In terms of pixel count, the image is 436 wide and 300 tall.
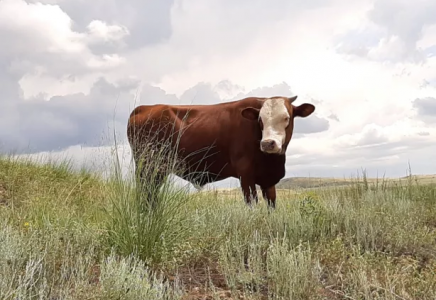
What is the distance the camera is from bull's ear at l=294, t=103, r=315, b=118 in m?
7.23

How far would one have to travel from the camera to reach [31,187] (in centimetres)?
1039

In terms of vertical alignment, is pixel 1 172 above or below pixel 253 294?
above

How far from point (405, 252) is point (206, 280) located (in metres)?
2.39

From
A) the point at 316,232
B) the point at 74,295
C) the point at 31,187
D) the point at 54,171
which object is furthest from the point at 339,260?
the point at 54,171

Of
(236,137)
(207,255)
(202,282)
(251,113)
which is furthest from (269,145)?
(202,282)

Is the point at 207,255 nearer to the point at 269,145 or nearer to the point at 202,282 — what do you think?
the point at 202,282

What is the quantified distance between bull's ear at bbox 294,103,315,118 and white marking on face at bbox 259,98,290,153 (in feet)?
1.57

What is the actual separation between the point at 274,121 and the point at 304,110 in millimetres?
851

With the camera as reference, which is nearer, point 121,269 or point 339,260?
point 121,269

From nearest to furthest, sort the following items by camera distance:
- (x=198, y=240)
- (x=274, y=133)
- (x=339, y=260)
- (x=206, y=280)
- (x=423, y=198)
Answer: (x=206, y=280)
(x=339, y=260)
(x=198, y=240)
(x=274, y=133)
(x=423, y=198)

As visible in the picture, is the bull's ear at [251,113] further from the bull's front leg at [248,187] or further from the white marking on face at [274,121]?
the bull's front leg at [248,187]

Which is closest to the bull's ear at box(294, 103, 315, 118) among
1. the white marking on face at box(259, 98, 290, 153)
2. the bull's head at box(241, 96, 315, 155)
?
the bull's head at box(241, 96, 315, 155)

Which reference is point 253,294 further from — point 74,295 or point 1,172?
point 1,172

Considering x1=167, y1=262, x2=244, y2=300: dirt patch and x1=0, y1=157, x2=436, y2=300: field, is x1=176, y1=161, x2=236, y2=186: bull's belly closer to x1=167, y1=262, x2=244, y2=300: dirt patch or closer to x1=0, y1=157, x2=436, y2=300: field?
x1=0, y1=157, x2=436, y2=300: field
